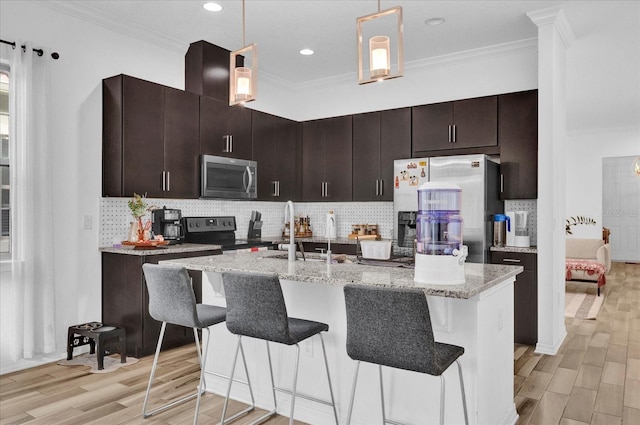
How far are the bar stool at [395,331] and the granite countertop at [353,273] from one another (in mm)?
165

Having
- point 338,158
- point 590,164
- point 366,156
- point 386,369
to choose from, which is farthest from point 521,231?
point 590,164

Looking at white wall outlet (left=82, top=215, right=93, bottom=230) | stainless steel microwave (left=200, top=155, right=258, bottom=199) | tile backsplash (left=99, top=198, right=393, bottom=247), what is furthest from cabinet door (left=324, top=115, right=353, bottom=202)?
white wall outlet (left=82, top=215, right=93, bottom=230)

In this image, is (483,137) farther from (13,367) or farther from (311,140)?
(13,367)

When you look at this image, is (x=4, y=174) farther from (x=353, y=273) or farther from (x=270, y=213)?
(x=270, y=213)

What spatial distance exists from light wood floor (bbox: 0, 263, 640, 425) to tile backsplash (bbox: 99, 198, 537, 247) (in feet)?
3.92

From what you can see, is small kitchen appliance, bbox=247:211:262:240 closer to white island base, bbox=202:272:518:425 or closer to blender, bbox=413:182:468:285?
white island base, bbox=202:272:518:425

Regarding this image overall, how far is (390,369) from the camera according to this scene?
2467mm

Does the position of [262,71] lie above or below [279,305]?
above

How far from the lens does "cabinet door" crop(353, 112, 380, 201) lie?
18.1ft

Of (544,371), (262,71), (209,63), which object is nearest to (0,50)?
(209,63)

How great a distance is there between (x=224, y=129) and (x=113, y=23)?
1.38 metres

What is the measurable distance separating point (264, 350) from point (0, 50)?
2.94 m

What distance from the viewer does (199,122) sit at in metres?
4.70

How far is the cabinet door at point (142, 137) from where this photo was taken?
13.3ft
